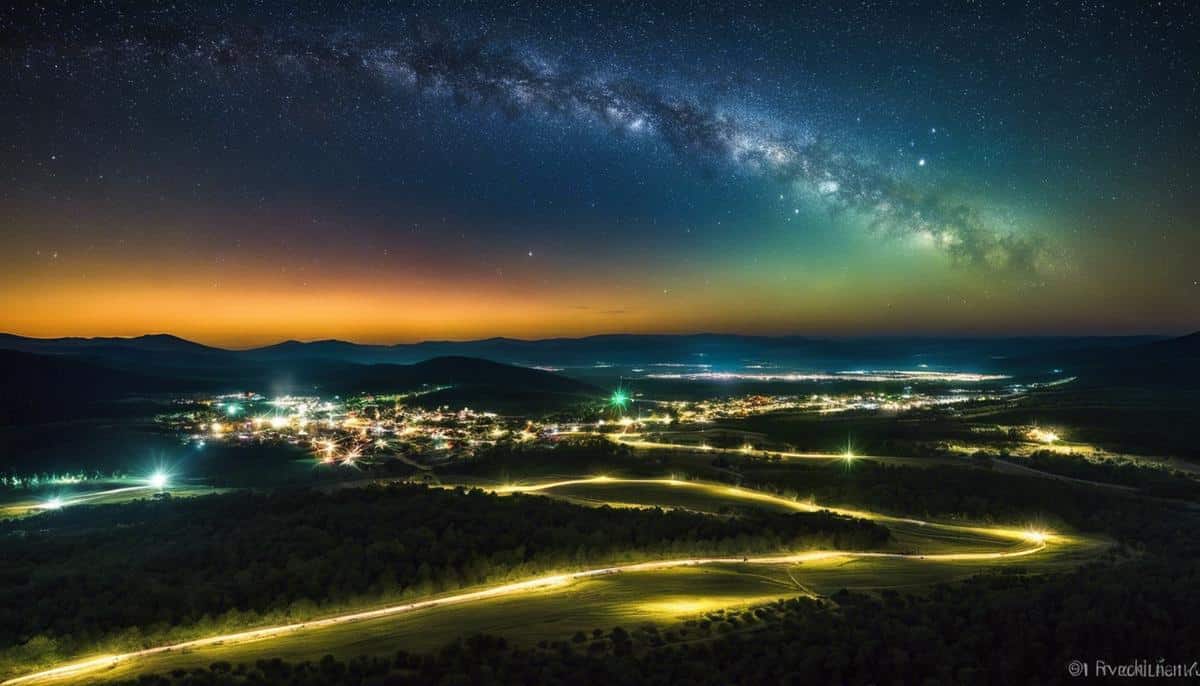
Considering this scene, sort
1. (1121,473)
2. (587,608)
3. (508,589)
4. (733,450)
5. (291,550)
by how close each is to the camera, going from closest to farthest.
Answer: (587,608), (508,589), (291,550), (1121,473), (733,450)

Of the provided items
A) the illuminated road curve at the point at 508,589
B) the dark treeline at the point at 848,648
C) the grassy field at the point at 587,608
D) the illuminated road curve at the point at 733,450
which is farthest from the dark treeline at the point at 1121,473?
the dark treeline at the point at 848,648

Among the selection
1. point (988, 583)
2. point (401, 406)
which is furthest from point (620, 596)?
point (401, 406)

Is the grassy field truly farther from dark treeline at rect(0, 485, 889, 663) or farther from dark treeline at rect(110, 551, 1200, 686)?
dark treeline at rect(0, 485, 889, 663)

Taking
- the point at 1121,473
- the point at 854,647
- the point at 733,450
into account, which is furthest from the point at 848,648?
the point at 733,450

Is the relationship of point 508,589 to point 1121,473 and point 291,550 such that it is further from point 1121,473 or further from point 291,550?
point 1121,473

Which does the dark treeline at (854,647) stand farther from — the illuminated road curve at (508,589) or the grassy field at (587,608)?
the illuminated road curve at (508,589)

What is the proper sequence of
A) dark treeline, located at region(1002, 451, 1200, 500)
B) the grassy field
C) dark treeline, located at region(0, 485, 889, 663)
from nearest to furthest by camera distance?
the grassy field
dark treeline, located at region(0, 485, 889, 663)
dark treeline, located at region(1002, 451, 1200, 500)

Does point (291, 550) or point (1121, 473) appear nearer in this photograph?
point (291, 550)

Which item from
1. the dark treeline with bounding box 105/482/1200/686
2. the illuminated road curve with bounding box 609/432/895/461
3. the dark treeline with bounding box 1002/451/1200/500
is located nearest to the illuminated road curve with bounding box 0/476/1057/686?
the dark treeline with bounding box 105/482/1200/686

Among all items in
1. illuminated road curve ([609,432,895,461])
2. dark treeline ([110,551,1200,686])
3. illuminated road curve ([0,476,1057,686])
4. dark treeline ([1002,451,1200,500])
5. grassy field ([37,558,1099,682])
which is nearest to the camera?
dark treeline ([110,551,1200,686])
